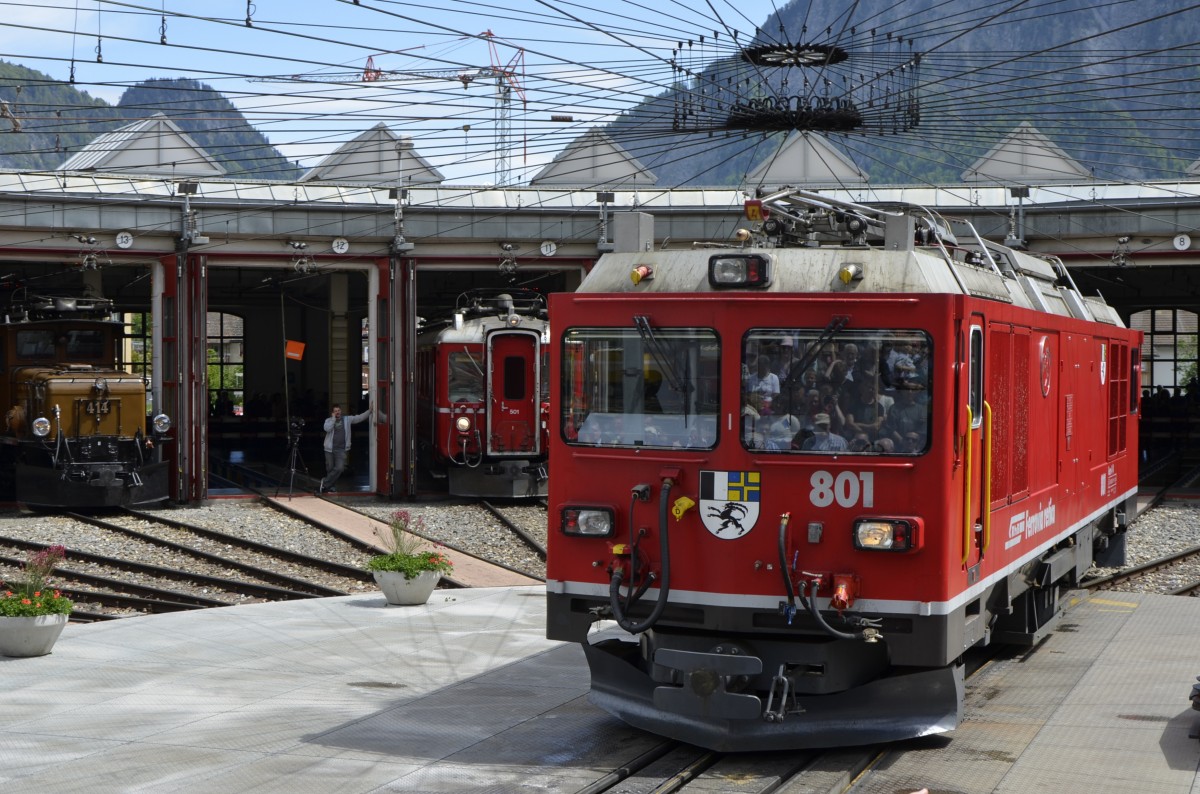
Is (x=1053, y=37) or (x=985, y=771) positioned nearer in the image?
(x=985, y=771)

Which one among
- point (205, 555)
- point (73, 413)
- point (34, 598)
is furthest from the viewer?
point (73, 413)

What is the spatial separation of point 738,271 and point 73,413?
18703 mm

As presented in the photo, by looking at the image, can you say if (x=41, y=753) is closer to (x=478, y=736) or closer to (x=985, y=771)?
(x=478, y=736)

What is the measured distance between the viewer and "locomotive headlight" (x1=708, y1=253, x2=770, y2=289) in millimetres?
8500

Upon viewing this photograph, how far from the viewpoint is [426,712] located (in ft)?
32.3

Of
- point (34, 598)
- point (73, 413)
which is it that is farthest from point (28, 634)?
point (73, 413)

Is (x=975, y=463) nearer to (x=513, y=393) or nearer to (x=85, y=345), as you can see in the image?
(x=513, y=393)

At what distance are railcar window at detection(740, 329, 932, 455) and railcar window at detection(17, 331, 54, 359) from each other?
2127 cm

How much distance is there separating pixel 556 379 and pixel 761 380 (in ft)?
4.78

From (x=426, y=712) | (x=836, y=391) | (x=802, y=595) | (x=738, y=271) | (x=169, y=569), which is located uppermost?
(x=738, y=271)

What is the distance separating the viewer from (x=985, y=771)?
8.16 meters

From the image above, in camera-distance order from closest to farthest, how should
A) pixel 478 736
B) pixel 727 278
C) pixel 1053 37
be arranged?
pixel 727 278 < pixel 478 736 < pixel 1053 37

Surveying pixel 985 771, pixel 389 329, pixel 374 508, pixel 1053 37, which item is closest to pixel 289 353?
pixel 389 329

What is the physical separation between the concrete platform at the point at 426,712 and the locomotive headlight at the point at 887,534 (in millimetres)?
1380
